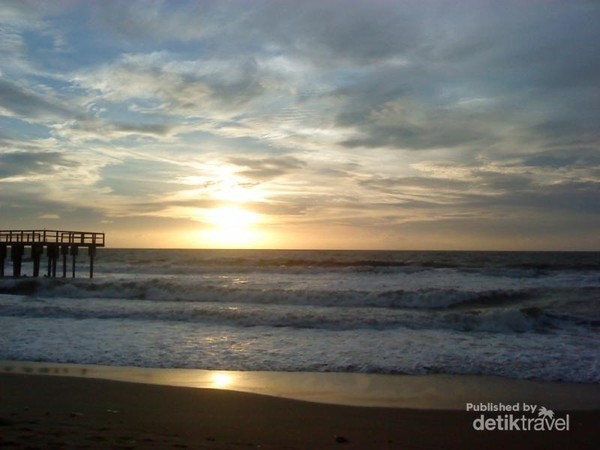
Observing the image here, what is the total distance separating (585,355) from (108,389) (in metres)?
10.8

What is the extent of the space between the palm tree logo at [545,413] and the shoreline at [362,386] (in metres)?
0.23

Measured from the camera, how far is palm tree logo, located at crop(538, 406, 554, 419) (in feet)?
26.7

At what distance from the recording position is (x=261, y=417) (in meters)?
7.91

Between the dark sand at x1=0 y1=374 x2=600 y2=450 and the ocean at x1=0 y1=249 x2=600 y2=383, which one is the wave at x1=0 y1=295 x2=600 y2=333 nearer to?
the ocean at x1=0 y1=249 x2=600 y2=383

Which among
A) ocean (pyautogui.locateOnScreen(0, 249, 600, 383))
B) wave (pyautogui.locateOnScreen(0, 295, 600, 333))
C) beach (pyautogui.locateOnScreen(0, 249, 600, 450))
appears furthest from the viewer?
wave (pyautogui.locateOnScreen(0, 295, 600, 333))

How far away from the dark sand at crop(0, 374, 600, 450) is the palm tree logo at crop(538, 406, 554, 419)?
1.05ft

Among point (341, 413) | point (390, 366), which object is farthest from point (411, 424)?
point (390, 366)

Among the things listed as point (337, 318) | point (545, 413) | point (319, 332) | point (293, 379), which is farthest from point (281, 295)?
point (545, 413)

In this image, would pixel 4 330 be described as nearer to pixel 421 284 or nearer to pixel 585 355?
pixel 585 355

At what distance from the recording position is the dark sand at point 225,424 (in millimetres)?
6398

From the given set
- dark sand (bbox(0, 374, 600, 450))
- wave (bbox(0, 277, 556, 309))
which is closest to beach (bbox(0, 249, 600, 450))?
dark sand (bbox(0, 374, 600, 450))

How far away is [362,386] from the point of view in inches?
400

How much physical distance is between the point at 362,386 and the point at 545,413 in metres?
3.21

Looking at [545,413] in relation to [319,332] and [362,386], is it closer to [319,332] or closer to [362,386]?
[362,386]
